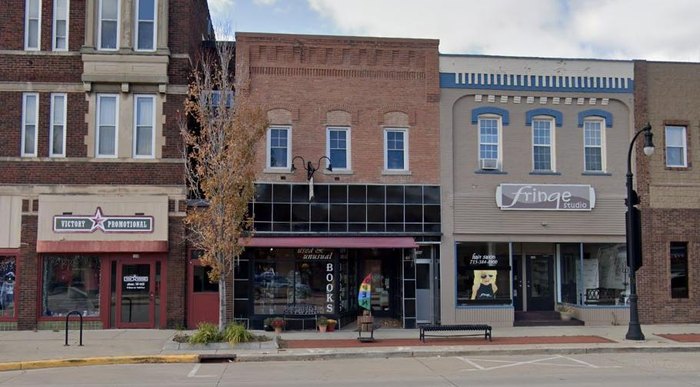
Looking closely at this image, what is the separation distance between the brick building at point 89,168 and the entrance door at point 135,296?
0.10 ft

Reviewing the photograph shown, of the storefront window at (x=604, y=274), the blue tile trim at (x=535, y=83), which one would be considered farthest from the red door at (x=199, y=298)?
the storefront window at (x=604, y=274)

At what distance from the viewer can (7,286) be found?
2023cm

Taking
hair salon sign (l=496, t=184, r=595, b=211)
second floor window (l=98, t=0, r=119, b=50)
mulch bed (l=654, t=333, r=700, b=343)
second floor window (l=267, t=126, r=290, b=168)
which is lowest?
mulch bed (l=654, t=333, r=700, b=343)

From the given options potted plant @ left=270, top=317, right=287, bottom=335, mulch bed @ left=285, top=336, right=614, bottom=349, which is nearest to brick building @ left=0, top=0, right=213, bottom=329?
potted plant @ left=270, top=317, right=287, bottom=335

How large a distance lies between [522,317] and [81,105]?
49.6 ft

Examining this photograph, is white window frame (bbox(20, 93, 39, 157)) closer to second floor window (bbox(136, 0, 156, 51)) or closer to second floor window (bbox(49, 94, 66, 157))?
second floor window (bbox(49, 94, 66, 157))

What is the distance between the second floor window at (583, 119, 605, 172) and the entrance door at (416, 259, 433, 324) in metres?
6.11

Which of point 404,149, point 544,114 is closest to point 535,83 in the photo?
point 544,114

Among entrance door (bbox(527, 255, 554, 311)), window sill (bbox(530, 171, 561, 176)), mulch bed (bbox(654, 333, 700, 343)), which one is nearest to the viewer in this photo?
mulch bed (bbox(654, 333, 700, 343))

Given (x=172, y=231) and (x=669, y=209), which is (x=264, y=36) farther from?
(x=669, y=209)

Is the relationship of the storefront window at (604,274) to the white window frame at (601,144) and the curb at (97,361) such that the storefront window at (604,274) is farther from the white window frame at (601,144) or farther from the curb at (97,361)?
the curb at (97,361)

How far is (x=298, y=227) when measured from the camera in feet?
68.0

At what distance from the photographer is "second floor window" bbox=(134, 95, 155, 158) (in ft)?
68.0

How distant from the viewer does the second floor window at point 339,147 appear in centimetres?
2133
